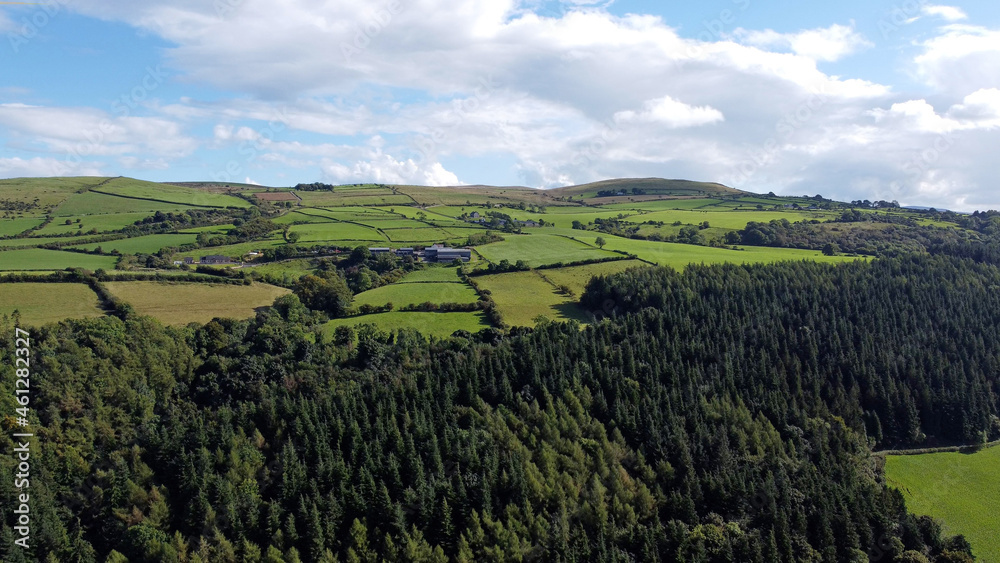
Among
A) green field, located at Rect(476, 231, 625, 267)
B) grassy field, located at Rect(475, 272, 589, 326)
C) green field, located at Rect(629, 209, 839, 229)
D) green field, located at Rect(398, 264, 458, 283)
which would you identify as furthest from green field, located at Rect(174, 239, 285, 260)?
green field, located at Rect(629, 209, 839, 229)

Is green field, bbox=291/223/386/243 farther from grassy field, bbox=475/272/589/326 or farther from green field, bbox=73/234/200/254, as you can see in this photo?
grassy field, bbox=475/272/589/326

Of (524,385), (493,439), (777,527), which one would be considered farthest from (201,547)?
(777,527)

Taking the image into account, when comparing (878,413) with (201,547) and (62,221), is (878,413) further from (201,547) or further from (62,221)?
(62,221)

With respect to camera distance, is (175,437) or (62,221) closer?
(175,437)

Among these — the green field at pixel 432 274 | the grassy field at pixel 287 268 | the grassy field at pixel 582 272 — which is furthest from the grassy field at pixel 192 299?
the grassy field at pixel 582 272

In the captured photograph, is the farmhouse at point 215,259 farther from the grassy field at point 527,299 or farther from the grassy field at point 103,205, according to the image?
the grassy field at point 103,205

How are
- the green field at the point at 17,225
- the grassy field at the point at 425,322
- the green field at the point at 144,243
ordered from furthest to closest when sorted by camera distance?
1. the green field at the point at 17,225
2. the green field at the point at 144,243
3. the grassy field at the point at 425,322

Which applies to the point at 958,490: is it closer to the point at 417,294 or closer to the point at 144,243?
the point at 417,294
